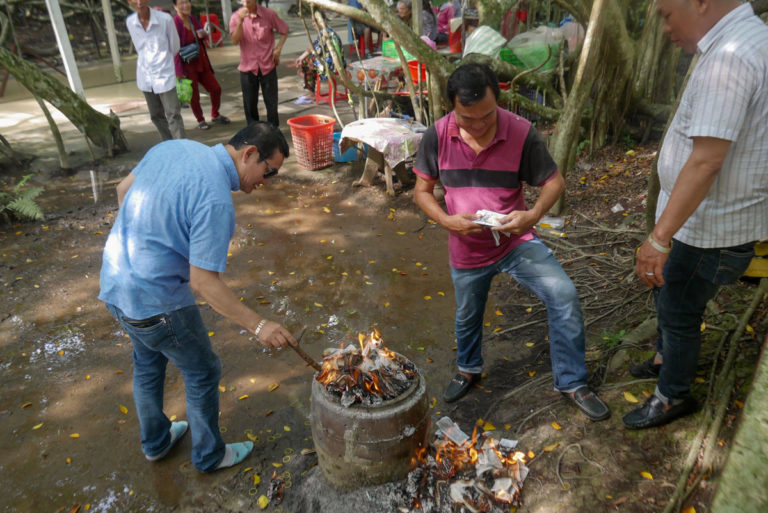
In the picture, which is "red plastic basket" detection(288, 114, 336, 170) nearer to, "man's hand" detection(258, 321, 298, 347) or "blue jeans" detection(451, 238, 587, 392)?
"blue jeans" detection(451, 238, 587, 392)

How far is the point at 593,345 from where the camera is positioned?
3.76 m

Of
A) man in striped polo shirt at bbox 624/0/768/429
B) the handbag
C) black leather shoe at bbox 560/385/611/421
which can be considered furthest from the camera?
the handbag

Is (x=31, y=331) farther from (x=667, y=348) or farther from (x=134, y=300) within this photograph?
(x=667, y=348)

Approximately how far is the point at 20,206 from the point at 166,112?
246 centimetres

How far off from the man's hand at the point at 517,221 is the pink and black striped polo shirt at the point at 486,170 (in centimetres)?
12

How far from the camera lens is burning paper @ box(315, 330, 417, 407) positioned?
8.68 feet

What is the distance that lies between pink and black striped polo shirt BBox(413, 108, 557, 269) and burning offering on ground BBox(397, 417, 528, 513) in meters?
1.08

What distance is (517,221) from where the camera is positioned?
2.79 meters

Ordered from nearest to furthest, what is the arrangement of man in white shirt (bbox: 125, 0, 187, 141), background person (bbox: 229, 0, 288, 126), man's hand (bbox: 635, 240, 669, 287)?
man's hand (bbox: 635, 240, 669, 287) < man in white shirt (bbox: 125, 0, 187, 141) < background person (bbox: 229, 0, 288, 126)

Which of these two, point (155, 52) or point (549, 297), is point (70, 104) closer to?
point (155, 52)

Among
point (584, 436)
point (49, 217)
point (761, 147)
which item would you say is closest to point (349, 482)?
point (584, 436)

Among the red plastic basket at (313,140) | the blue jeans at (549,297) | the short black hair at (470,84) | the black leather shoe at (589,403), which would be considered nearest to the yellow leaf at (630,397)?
the black leather shoe at (589,403)

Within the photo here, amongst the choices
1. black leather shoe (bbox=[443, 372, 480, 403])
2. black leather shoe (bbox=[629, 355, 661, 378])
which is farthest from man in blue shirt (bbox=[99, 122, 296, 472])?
black leather shoe (bbox=[629, 355, 661, 378])

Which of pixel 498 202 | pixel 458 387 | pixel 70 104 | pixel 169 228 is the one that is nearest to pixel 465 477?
pixel 458 387
